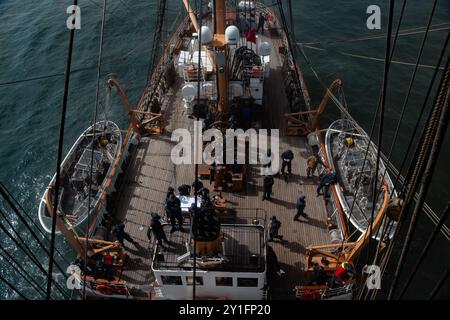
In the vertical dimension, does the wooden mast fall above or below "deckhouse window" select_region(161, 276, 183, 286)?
above

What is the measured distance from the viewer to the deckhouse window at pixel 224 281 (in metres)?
13.2

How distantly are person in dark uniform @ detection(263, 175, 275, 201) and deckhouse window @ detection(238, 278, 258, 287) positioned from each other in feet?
16.2

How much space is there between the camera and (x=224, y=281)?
13.3 meters

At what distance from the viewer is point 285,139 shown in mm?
20922

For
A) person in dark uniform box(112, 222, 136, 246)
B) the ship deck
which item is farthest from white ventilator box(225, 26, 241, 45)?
person in dark uniform box(112, 222, 136, 246)

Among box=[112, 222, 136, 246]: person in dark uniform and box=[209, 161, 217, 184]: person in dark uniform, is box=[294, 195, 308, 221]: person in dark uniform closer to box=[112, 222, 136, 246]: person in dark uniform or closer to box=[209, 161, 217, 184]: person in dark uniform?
box=[209, 161, 217, 184]: person in dark uniform

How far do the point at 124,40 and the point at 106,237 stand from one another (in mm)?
27322

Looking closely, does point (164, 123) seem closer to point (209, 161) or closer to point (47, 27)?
point (209, 161)

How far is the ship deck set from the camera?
15.1m

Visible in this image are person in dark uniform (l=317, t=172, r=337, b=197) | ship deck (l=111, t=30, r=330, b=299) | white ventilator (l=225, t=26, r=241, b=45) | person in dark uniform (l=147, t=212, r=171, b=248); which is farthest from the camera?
white ventilator (l=225, t=26, r=241, b=45)

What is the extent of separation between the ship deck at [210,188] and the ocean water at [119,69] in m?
6.13

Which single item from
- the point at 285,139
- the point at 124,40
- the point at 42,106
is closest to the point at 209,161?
the point at 285,139

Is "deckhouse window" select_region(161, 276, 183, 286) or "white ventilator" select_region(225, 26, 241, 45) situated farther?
"white ventilator" select_region(225, 26, 241, 45)

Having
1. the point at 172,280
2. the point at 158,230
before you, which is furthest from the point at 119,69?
the point at 172,280
